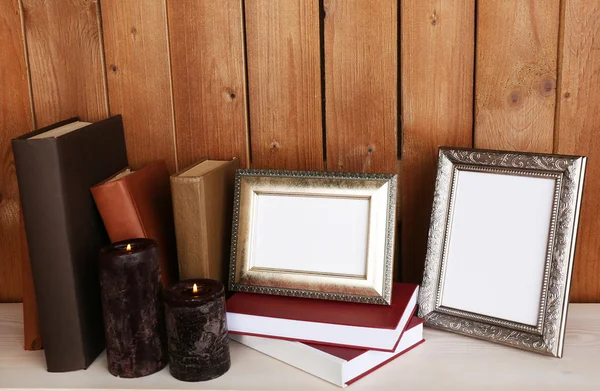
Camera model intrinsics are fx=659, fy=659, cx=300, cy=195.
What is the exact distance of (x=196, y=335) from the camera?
78 centimetres

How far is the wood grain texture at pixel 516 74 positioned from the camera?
934 millimetres

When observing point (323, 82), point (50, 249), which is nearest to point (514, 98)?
point (323, 82)

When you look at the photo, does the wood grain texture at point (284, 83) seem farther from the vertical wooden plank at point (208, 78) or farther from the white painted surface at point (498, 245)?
the white painted surface at point (498, 245)

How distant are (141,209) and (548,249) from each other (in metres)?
0.53

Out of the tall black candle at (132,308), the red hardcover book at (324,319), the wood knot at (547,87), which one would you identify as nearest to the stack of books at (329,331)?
the red hardcover book at (324,319)

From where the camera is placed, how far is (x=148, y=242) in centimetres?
83

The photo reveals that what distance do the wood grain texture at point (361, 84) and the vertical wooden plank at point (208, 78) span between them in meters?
0.13

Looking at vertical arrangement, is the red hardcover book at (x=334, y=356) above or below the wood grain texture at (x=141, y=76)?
below

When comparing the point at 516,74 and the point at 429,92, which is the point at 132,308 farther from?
the point at 516,74

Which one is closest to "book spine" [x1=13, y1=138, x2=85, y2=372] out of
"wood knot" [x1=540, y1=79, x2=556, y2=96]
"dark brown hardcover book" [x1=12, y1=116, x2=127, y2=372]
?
"dark brown hardcover book" [x1=12, y1=116, x2=127, y2=372]

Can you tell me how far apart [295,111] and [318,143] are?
60mm

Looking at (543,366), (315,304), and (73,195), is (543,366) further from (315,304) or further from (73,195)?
(73,195)

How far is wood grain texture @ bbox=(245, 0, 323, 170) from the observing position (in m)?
0.97

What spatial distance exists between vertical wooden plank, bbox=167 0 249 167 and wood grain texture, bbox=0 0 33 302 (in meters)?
0.23
